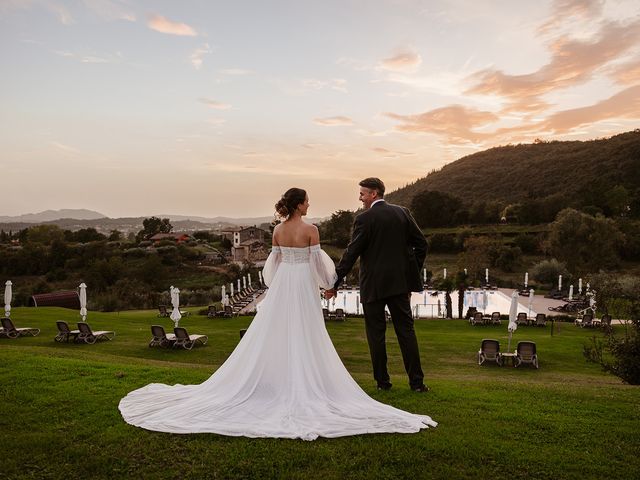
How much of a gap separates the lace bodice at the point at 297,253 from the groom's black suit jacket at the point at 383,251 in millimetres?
442

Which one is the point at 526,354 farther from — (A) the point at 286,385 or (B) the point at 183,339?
(A) the point at 286,385

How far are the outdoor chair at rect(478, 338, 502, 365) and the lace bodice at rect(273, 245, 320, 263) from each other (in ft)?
34.4

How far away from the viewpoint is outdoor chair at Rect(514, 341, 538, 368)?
14211 millimetres

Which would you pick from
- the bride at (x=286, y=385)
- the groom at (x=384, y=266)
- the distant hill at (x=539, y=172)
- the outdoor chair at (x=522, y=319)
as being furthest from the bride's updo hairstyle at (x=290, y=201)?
the distant hill at (x=539, y=172)

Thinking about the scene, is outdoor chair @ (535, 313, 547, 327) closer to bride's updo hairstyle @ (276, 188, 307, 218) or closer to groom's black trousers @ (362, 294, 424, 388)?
groom's black trousers @ (362, 294, 424, 388)

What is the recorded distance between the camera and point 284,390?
4.99 metres

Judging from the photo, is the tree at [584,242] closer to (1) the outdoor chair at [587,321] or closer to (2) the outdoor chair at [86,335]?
(1) the outdoor chair at [587,321]

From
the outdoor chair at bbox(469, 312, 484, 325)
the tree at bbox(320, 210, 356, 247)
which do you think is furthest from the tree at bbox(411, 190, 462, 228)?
the outdoor chair at bbox(469, 312, 484, 325)

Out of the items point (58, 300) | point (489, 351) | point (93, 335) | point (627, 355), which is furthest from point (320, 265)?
point (58, 300)

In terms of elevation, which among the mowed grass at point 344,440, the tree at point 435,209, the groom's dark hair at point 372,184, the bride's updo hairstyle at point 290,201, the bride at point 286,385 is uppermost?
the tree at point 435,209

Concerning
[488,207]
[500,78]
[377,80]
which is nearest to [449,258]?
[488,207]

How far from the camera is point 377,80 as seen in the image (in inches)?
1171

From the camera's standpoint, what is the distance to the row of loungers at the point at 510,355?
561 inches

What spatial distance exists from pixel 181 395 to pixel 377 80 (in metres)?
27.6
